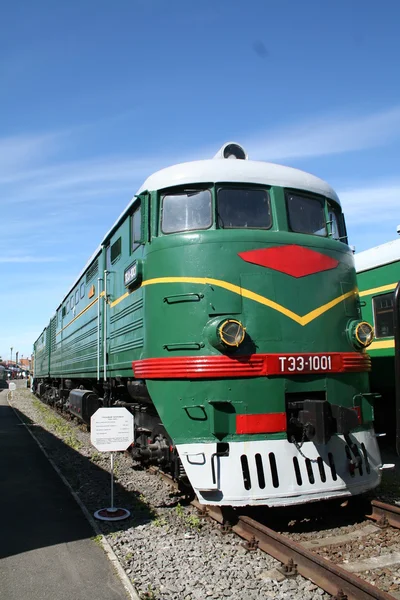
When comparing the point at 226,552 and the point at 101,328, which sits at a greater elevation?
the point at 101,328

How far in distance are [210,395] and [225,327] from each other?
2.49 feet

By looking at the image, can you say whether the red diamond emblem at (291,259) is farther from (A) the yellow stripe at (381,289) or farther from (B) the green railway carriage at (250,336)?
(A) the yellow stripe at (381,289)

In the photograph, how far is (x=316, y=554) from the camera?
448 cm

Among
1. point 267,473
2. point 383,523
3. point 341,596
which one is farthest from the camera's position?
point 383,523

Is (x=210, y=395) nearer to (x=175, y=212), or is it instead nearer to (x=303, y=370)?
(x=303, y=370)

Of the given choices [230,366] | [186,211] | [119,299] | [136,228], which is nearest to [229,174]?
[186,211]

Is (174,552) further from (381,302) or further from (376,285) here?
(376,285)

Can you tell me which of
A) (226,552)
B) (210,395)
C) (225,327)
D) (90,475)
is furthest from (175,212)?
(90,475)

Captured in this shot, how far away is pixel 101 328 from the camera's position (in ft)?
31.3

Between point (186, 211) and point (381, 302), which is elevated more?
point (186, 211)

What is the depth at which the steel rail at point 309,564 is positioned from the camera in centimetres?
385

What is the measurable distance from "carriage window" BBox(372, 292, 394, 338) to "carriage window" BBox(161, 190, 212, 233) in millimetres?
5433

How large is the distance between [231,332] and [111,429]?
7.39ft

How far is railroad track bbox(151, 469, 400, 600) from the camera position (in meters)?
3.93
